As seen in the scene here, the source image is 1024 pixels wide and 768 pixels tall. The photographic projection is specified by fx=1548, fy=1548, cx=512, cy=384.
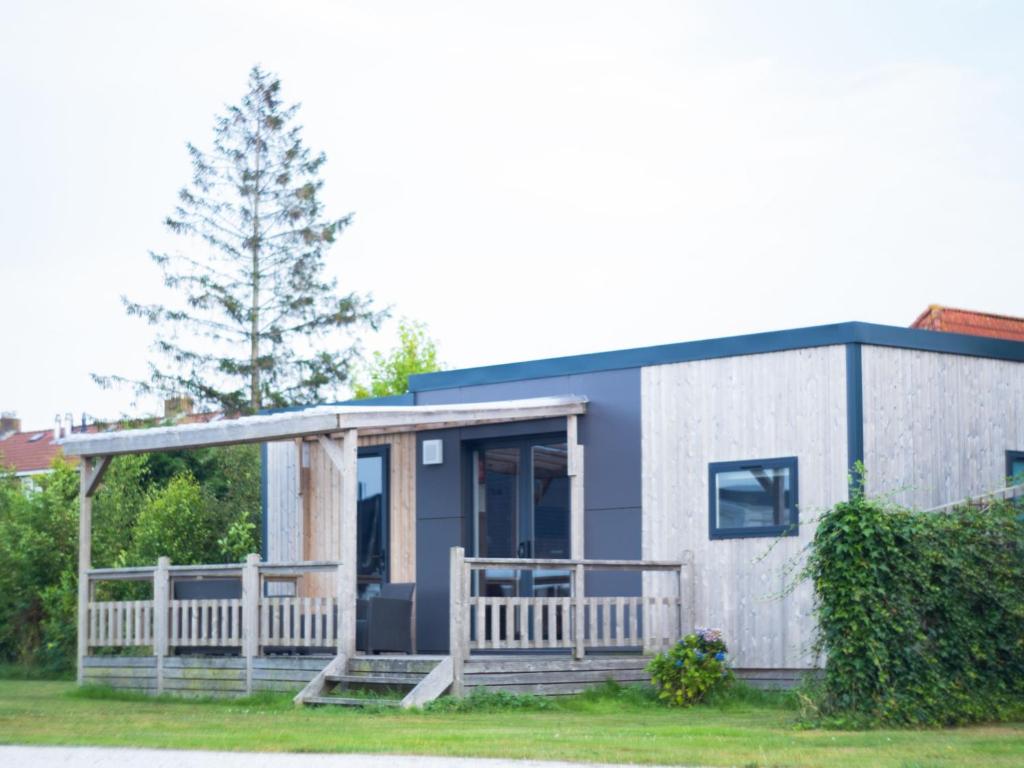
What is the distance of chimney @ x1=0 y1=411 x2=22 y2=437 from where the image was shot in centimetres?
5469

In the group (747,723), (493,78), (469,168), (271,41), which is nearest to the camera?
(747,723)

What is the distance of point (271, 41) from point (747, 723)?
24776 mm

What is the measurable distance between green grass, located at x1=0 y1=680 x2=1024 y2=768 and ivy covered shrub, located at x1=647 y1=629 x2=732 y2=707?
0.18 meters

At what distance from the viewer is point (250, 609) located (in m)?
14.9

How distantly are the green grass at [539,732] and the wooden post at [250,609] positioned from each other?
0.57 m

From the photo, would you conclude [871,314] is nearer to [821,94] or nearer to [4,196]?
[821,94]

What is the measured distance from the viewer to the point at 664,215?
86.8ft

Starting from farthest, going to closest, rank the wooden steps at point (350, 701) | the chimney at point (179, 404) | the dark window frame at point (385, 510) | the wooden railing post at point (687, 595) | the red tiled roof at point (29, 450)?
the red tiled roof at point (29, 450), the chimney at point (179, 404), the dark window frame at point (385, 510), the wooden railing post at point (687, 595), the wooden steps at point (350, 701)

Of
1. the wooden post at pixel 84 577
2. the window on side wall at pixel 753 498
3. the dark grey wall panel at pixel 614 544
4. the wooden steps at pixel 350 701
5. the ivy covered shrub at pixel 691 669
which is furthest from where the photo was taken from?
the wooden post at pixel 84 577

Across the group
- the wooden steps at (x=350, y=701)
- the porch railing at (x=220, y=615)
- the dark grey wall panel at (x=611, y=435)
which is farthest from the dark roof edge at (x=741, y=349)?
the wooden steps at (x=350, y=701)

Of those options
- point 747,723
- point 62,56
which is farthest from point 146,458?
point 747,723

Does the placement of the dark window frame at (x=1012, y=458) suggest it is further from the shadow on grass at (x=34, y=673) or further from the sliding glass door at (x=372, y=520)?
the shadow on grass at (x=34, y=673)

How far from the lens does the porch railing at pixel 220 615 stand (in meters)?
14.6

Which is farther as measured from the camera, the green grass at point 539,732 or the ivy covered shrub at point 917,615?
the ivy covered shrub at point 917,615
